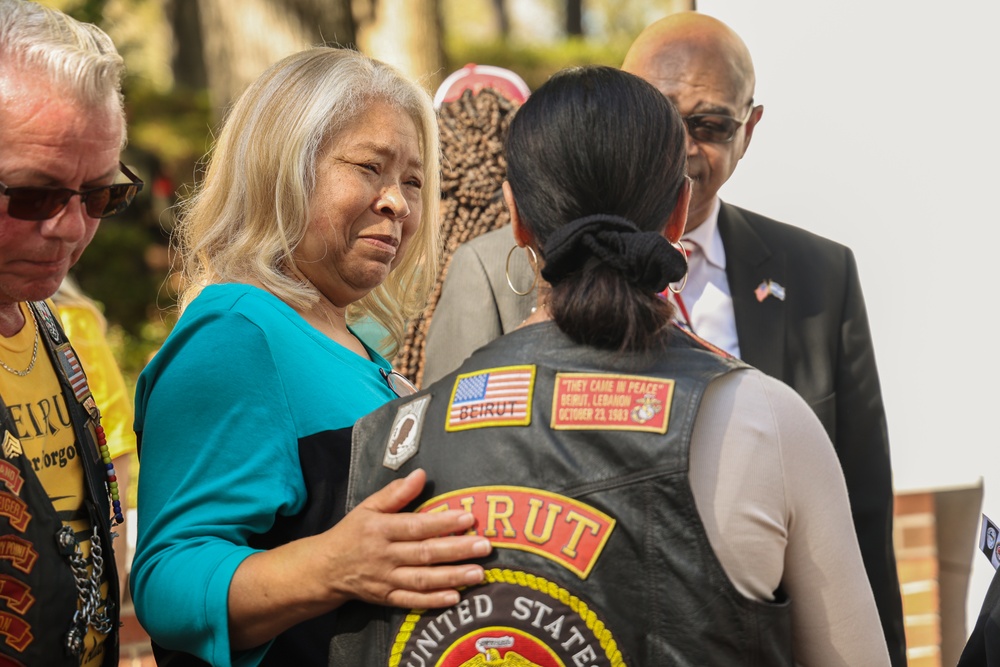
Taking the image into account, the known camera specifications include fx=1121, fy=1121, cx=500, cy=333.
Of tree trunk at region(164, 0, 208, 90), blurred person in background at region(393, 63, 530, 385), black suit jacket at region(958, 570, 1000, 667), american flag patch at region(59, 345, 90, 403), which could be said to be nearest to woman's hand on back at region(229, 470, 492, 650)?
american flag patch at region(59, 345, 90, 403)

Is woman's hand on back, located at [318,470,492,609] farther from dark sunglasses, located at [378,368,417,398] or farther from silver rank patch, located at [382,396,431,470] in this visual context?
dark sunglasses, located at [378,368,417,398]

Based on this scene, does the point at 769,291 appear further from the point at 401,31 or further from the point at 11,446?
the point at 401,31

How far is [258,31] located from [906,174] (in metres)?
5.22

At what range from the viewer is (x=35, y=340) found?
223cm

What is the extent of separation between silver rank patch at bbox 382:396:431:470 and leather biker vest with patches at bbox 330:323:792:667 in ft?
0.05

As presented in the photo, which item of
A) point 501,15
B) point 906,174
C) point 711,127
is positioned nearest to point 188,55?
point 906,174

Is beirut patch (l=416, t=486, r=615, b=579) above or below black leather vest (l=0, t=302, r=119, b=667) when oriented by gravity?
above

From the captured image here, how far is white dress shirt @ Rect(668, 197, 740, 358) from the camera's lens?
3.34 m

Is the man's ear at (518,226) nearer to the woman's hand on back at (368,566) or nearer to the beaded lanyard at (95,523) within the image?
the woman's hand on back at (368,566)

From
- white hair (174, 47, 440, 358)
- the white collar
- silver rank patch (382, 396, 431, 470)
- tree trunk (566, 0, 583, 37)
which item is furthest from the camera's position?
tree trunk (566, 0, 583, 37)

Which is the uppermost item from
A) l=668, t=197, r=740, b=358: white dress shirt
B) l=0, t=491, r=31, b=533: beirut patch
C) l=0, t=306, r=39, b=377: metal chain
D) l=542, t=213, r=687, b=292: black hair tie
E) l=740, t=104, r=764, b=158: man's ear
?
l=542, t=213, r=687, b=292: black hair tie

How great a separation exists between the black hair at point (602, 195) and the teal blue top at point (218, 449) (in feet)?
1.78

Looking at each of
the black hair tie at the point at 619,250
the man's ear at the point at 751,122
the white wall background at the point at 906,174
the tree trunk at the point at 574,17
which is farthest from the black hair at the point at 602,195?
the tree trunk at the point at 574,17

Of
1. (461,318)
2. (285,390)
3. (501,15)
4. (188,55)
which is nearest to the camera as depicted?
(285,390)
